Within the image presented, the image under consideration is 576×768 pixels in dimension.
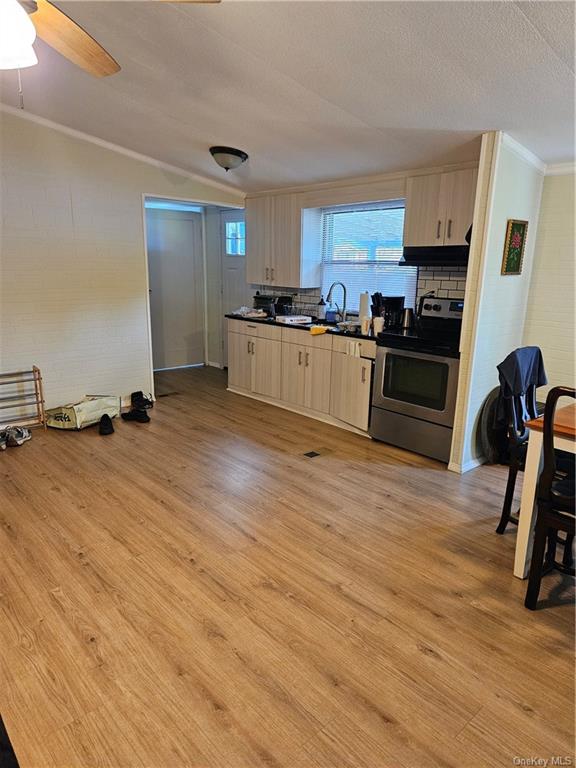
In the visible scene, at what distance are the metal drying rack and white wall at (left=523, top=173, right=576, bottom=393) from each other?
4373mm

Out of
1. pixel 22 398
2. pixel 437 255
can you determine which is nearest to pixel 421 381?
pixel 437 255

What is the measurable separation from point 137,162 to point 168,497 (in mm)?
3496

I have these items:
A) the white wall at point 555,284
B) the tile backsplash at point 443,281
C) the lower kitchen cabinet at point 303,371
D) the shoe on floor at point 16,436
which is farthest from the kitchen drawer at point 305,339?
the shoe on floor at point 16,436

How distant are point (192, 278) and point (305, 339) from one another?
9.50 feet

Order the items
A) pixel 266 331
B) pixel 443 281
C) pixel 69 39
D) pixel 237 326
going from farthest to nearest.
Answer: pixel 237 326 → pixel 266 331 → pixel 443 281 → pixel 69 39

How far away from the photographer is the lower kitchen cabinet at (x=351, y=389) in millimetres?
4094

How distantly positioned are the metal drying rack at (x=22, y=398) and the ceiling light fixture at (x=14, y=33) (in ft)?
10.1

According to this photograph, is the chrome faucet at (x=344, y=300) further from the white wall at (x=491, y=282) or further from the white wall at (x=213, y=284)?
the white wall at (x=213, y=284)

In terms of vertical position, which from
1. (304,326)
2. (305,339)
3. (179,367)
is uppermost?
(304,326)

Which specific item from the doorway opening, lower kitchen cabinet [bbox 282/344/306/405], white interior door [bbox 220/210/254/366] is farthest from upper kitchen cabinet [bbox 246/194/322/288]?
lower kitchen cabinet [bbox 282/344/306/405]

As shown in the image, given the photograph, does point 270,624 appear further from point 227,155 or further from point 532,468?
point 227,155

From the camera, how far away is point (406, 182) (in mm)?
3996

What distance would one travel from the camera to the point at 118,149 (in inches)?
180

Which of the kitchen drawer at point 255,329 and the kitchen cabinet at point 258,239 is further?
the kitchen cabinet at point 258,239
